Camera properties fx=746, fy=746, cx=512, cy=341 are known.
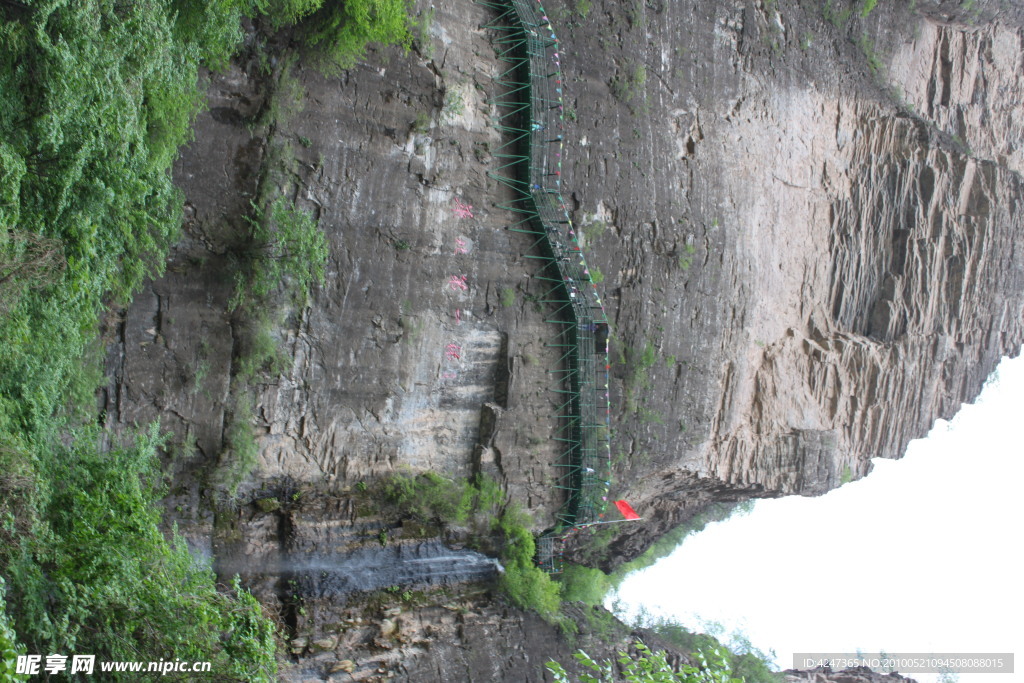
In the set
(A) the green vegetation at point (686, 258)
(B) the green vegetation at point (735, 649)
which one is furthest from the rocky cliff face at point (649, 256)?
(B) the green vegetation at point (735, 649)

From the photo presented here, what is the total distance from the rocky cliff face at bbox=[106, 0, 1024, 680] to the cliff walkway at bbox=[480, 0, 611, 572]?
28 centimetres

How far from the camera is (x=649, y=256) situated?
495 inches

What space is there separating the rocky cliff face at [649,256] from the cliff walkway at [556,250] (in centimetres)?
28

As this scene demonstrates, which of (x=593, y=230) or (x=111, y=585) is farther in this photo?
(x=593, y=230)

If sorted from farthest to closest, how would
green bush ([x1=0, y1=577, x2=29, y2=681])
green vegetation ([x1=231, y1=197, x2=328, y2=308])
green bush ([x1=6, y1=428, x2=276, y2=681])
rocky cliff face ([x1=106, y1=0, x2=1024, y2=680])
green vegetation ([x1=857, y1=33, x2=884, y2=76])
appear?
green vegetation ([x1=857, y1=33, x2=884, y2=76])
rocky cliff face ([x1=106, y1=0, x2=1024, y2=680])
green vegetation ([x1=231, y1=197, x2=328, y2=308])
green bush ([x1=6, y1=428, x2=276, y2=681])
green bush ([x1=0, y1=577, x2=29, y2=681])

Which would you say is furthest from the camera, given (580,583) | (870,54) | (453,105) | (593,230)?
(870,54)

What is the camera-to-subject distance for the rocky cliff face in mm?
9859

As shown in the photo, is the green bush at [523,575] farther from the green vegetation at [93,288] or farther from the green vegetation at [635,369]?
the green vegetation at [93,288]

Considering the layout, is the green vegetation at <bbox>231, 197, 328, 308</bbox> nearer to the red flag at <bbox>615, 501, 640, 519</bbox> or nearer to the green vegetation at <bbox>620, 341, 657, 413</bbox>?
the green vegetation at <bbox>620, 341, 657, 413</bbox>

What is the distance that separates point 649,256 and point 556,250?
6.07 ft

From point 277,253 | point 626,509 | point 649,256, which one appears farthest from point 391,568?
point 649,256

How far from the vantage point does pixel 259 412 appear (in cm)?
1010

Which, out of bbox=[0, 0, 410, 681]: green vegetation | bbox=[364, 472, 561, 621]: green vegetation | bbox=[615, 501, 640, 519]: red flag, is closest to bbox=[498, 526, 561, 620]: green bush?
bbox=[364, 472, 561, 621]: green vegetation

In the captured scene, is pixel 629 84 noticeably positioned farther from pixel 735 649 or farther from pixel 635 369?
pixel 735 649
